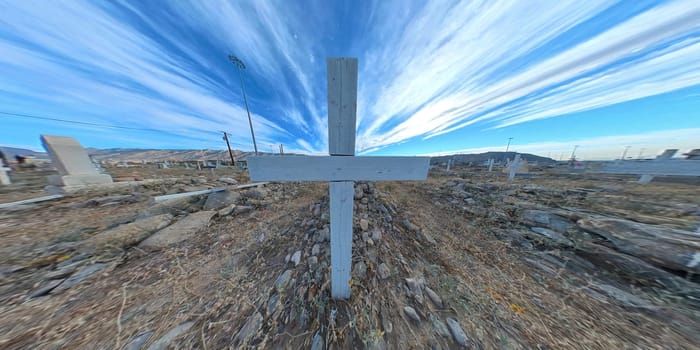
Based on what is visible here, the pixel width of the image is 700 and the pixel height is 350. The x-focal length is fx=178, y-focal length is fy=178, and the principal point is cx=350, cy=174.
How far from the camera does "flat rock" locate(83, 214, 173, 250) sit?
9.18 ft

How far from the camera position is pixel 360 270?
7.53 ft

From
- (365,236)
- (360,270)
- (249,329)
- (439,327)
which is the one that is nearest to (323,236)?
(365,236)

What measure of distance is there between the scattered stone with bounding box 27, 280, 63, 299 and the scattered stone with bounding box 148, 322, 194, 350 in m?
1.82

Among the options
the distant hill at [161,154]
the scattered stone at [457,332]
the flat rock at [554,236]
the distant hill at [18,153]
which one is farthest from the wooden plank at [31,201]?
the distant hill at [161,154]

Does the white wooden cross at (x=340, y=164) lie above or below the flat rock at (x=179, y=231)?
above

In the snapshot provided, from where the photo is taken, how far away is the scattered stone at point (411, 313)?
1.82 meters

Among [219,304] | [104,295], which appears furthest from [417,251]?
[104,295]

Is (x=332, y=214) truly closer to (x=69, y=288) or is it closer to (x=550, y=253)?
(x=69, y=288)

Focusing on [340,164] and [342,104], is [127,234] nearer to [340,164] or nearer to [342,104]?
[340,164]

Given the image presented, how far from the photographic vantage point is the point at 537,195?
5293 millimetres

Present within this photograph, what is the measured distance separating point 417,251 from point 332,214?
5.95ft

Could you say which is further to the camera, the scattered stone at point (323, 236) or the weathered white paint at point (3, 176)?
the weathered white paint at point (3, 176)

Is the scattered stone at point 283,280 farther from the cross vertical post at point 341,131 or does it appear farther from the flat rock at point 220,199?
the flat rock at point 220,199

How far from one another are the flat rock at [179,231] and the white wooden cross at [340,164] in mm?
2856
